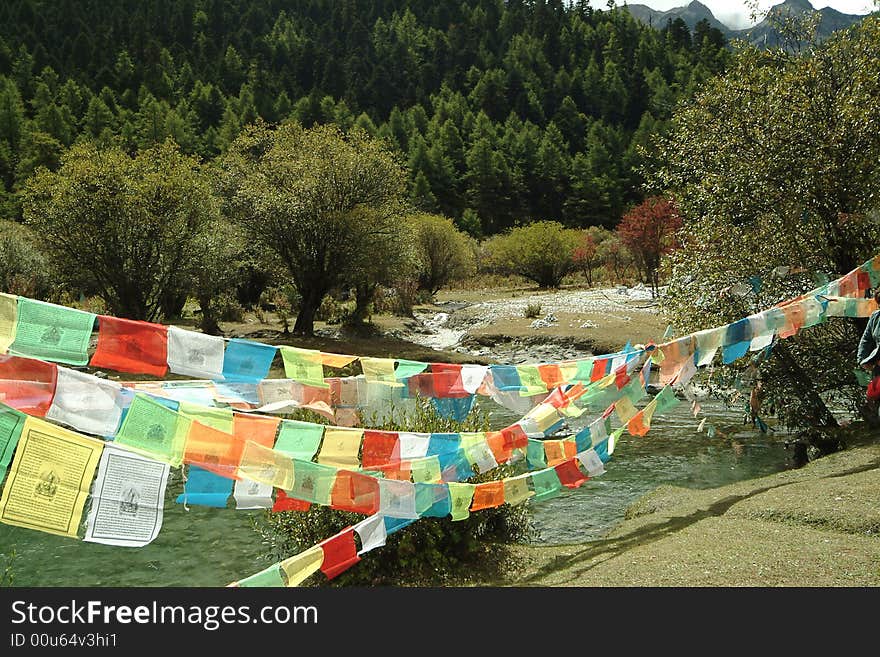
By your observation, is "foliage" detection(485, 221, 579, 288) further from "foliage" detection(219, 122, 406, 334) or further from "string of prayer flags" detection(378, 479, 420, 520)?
"string of prayer flags" detection(378, 479, 420, 520)

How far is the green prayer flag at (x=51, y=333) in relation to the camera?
18.3 ft

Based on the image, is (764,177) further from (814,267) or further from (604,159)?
(604,159)

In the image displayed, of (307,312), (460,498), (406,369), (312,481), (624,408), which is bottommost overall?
(307,312)

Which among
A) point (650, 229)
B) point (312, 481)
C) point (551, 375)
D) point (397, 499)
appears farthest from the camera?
point (650, 229)

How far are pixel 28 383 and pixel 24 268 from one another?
39981 millimetres

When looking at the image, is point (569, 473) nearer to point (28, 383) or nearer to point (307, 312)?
point (28, 383)

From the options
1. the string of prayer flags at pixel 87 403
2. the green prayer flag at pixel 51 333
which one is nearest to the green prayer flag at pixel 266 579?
the string of prayer flags at pixel 87 403

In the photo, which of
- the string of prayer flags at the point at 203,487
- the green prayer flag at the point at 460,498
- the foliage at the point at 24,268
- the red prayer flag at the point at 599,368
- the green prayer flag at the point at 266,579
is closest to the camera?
the green prayer flag at the point at 266,579

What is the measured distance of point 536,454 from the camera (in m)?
8.58

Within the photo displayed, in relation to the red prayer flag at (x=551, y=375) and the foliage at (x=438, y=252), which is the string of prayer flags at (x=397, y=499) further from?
the foliage at (x=438, y=252)

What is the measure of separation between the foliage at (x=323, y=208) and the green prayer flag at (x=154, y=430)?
82.1ft

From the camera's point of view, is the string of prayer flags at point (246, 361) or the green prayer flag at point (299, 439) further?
the string of prayer flags at point (246, 361)

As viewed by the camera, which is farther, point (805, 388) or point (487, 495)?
point (805, 388)

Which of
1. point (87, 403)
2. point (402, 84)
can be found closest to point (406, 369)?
point (87, 403)
